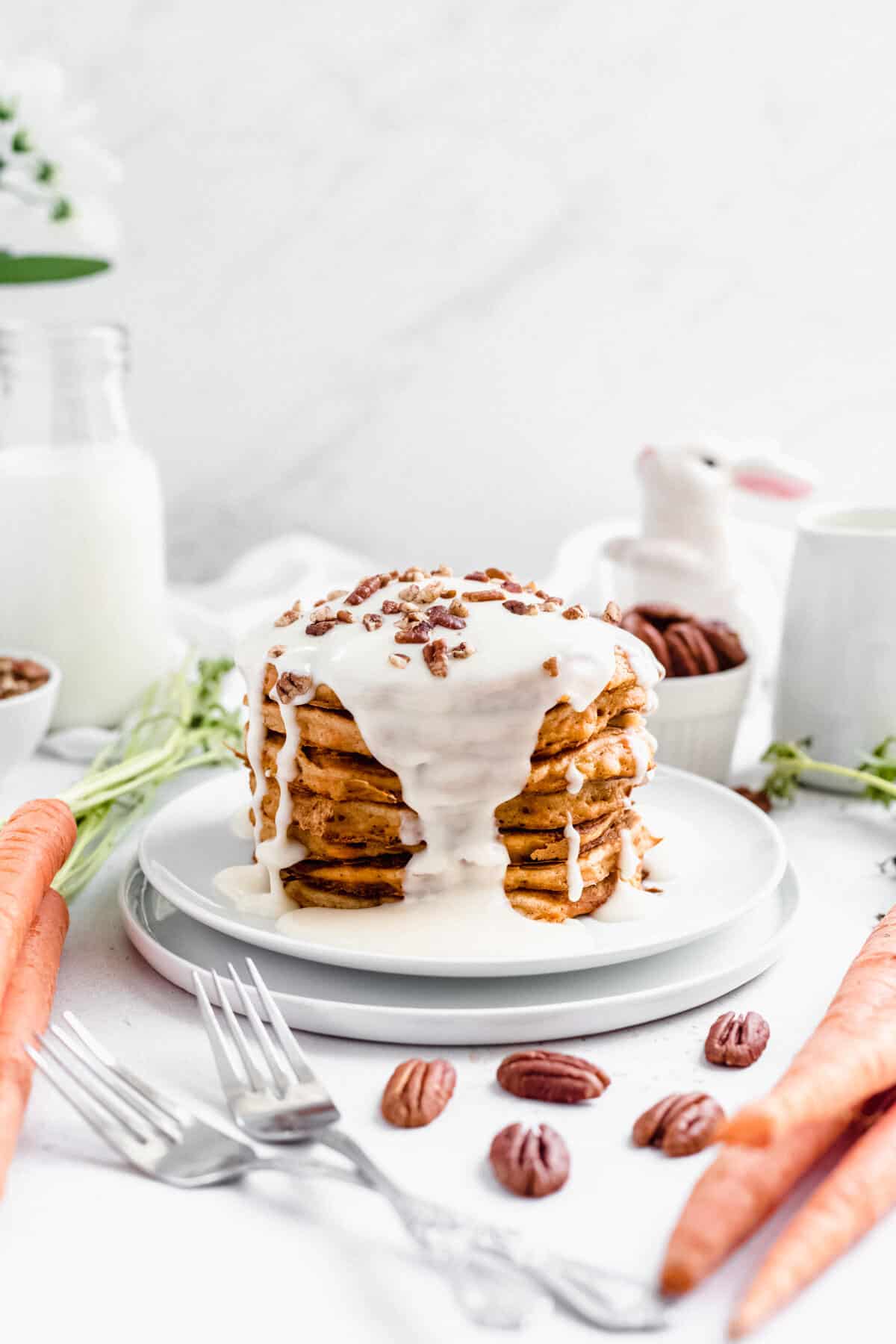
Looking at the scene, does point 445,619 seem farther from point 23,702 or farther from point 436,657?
point 23,702

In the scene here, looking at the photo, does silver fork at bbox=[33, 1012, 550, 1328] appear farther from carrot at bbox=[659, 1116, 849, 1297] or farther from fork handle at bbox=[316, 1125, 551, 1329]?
carrot at bbox=[659, 1116, 849, 1297]

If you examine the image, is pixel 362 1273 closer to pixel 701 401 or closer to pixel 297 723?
pixel 297 723

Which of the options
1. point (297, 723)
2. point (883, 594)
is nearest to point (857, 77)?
point (883, 594)

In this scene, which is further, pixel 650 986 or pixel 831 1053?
pixel 650 986

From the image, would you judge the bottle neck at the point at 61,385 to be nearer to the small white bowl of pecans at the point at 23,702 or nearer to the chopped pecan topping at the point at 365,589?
the small white bowl of pecans at the point at 23,702

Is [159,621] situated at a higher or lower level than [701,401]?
lower

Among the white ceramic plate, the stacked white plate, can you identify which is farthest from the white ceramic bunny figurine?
the stacked white plate

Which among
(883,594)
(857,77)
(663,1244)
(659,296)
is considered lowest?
(663,1244)
